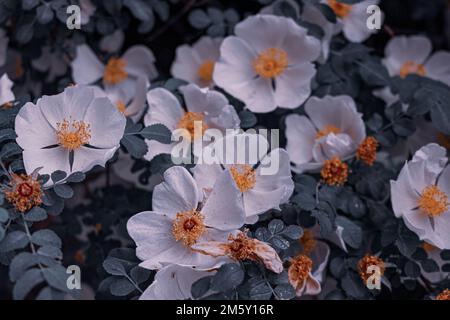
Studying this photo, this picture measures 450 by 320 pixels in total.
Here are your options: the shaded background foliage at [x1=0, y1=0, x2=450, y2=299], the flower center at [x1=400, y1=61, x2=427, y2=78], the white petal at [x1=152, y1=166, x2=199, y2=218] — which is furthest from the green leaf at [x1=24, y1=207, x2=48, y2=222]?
the flower center at [x1=400, y1=61, x2=427, y2=78]

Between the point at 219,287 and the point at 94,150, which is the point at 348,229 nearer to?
the point at 219,287

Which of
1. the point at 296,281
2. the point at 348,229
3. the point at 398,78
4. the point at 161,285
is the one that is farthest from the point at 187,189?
the point at 398,78

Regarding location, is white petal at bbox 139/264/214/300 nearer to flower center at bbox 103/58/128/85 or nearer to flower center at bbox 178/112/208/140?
flower center at bbox 178/112/208/140

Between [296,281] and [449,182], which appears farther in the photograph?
[449,182]

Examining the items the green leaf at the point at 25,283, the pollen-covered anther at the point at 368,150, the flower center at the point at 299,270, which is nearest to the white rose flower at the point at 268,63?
the pollen-covered anther at the point at 368,150

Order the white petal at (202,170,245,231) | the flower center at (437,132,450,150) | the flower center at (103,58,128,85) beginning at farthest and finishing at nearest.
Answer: the flower center at (103,58,128,85), the flower center at (437,132,450,150), the white petal at (202,170,245,231)

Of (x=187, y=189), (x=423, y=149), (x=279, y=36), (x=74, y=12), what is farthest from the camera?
(x=279, y=36)

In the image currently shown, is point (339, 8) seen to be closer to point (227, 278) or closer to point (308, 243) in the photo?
point (308, 243)

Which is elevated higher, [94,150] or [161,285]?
[94,150]
